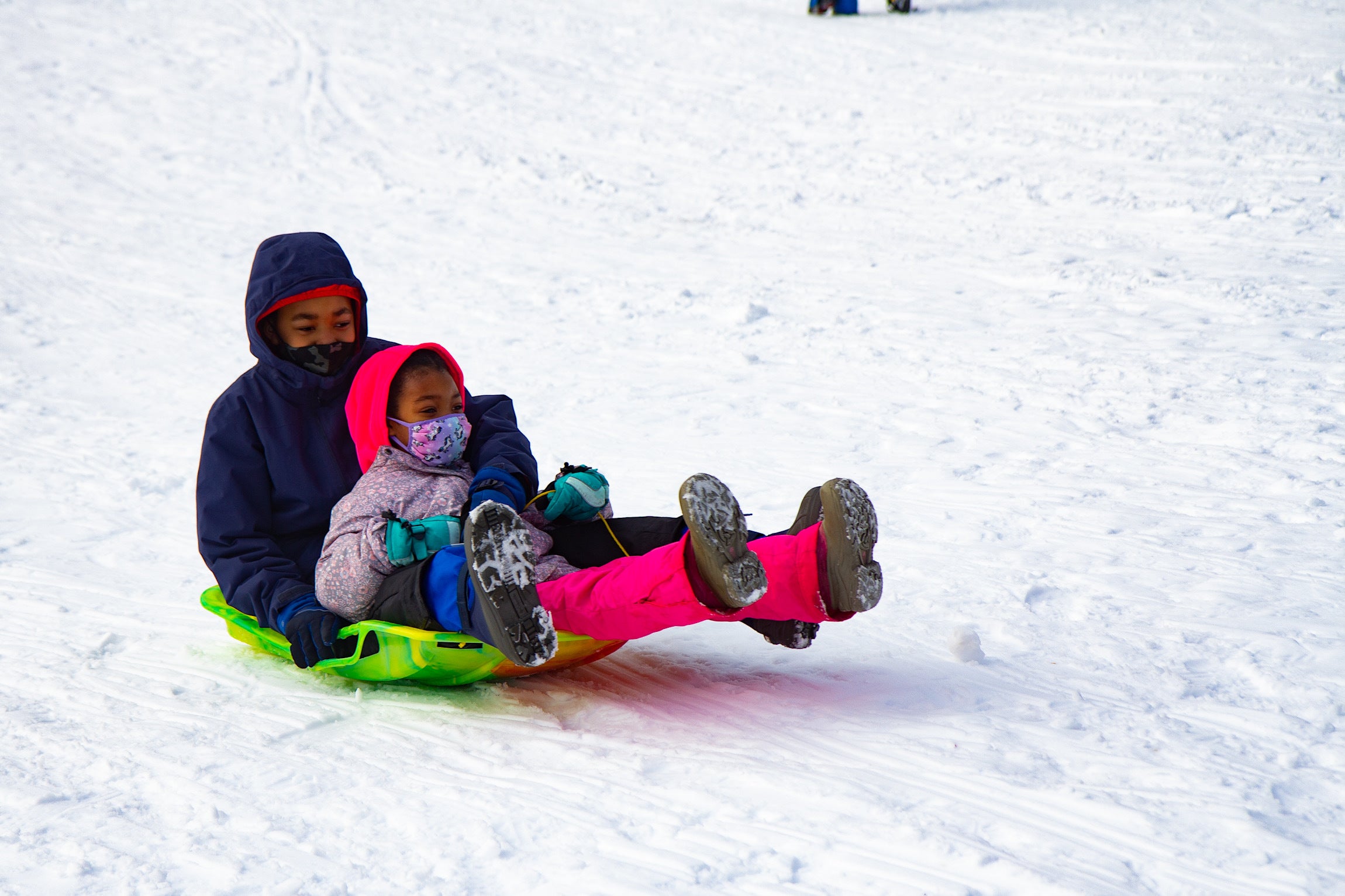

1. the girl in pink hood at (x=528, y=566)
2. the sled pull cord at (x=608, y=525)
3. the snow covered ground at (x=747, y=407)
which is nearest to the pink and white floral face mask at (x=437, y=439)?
the girl in pink hood at (x=528, y=566)

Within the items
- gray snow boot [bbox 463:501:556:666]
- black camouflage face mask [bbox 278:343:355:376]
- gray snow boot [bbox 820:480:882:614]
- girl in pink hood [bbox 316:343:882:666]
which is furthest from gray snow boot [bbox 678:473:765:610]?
black camouflage face mask [bbox 278:343:355:376]

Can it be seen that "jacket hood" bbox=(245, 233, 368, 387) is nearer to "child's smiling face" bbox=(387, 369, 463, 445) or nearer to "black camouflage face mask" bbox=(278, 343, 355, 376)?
"black camouflage face mask" bbox=(278, 343, 355, 376)

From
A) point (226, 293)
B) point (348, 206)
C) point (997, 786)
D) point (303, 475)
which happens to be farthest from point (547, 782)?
point (348, 206)

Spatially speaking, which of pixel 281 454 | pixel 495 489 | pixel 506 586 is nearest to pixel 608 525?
pixel 495 489

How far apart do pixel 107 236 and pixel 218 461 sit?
5505mm

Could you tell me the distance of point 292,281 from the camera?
257 cm

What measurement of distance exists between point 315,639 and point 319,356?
2.34 feet

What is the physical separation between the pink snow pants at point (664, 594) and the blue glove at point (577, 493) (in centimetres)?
35

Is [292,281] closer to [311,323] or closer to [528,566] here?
[311,323]

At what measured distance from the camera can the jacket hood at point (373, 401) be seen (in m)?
2.51

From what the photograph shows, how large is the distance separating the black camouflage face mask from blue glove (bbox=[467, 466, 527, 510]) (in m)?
0.47

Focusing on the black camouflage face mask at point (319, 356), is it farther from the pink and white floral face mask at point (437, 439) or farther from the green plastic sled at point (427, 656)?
the green plastic sled at point (427, 656)

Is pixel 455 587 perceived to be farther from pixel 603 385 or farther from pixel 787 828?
pixel 603 385

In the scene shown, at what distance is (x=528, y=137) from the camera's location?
864 cm
